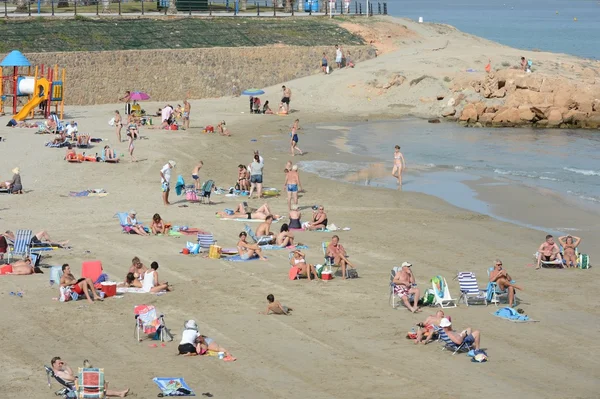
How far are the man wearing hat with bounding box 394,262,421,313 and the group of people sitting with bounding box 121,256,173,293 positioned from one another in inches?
143

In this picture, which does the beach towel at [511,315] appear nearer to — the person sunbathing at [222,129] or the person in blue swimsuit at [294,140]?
the person in blue swimsuit at [294,140]

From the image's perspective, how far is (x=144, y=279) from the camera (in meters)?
16.6

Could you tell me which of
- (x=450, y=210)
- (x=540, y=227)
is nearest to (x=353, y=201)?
(x=450, y=210)

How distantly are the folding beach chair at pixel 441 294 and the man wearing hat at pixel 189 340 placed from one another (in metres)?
4.22

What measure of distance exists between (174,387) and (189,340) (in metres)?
1.47

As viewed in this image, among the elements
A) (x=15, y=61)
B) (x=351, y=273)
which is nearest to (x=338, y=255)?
(x=351, y=273)

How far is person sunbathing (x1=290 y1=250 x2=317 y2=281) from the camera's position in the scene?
17.5m

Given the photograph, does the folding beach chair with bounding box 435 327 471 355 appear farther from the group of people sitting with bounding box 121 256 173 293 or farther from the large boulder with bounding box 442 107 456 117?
the large boulder with bounding box 442 107 456 117

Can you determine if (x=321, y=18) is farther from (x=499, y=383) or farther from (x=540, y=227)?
(x=499, y=383)

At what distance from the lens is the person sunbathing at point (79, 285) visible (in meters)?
16.0

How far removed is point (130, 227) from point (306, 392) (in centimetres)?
861

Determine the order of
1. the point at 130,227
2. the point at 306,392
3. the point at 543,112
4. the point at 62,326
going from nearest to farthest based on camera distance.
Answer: the point at 306,392
the point at 62,326
the point at 130,227
the point at 543,112

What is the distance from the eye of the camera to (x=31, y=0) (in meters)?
55.0

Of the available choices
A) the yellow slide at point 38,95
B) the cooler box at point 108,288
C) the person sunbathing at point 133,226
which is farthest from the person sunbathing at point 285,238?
the yellow slide at point 38,95
